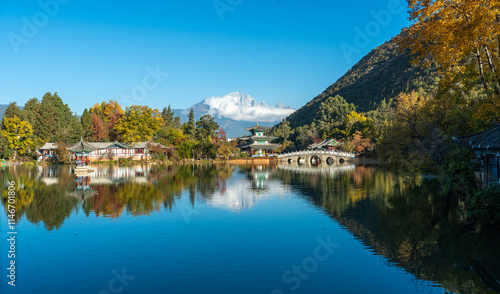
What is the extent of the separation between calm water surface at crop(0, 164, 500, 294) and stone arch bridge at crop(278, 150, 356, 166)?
45151mm

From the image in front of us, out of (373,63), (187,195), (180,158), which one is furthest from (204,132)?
(373,63)

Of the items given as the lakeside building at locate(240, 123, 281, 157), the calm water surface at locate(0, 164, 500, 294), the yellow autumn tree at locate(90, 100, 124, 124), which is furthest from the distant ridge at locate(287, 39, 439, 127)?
the calm water surface at locate(0, 164, 500, 294)

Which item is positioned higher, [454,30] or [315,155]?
[454,30]

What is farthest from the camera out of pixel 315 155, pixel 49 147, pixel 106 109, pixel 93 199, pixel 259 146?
pixel 106 109

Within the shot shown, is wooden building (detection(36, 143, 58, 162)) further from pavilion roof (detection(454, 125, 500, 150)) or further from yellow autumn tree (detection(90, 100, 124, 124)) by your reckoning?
pavilion roof (detection(454, 125, 500, 150))

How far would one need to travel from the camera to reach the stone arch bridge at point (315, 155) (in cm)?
6600

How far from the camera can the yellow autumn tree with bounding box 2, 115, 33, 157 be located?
62.2 m

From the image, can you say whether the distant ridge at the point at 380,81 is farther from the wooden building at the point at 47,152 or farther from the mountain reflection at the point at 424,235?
the wooden building at the point at 47,152

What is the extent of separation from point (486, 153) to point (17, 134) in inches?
2732

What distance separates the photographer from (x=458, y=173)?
16297 mm

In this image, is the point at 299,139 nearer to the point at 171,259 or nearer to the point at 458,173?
the point at 458,173

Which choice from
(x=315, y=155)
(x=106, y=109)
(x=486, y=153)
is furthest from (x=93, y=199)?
(x=106, y=109)

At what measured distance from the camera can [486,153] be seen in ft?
48.9

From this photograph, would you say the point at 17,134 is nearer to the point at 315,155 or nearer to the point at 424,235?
Result: the point at 315,155
